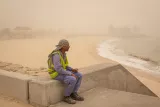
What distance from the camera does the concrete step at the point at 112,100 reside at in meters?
5.76

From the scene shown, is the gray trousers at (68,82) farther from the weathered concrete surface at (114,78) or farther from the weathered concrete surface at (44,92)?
the weathered concrete surface at (114,78)

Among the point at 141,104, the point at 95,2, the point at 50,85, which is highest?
the point at 95,2

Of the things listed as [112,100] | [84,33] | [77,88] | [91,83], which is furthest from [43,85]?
[84,33]

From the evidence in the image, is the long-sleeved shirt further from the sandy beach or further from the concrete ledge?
the sandy beach

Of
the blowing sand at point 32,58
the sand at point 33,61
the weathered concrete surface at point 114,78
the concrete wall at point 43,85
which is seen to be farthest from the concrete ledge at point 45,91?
the blowing sand at point 32,58

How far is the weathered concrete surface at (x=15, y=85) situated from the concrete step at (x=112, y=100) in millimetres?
836

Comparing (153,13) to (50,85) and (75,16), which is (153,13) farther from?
(50,85)

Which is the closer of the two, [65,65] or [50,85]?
[50,85]

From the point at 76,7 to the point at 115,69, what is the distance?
331ft

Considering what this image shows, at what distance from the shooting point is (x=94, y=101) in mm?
5961

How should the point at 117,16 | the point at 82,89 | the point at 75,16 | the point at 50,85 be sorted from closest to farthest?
the point at 50,85 → the point at 82,89 → the point at 75,16 → the point at 117,16

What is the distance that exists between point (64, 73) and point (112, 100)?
1.42 meters

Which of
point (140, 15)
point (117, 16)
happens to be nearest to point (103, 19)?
point (117, 16)

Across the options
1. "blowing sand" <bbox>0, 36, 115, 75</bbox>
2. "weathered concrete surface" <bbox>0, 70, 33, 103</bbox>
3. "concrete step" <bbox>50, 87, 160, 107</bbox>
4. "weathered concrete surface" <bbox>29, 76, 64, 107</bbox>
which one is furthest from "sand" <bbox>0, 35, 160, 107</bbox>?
"concrete step" <bbox>50, 87, 160, 107</bbox>
